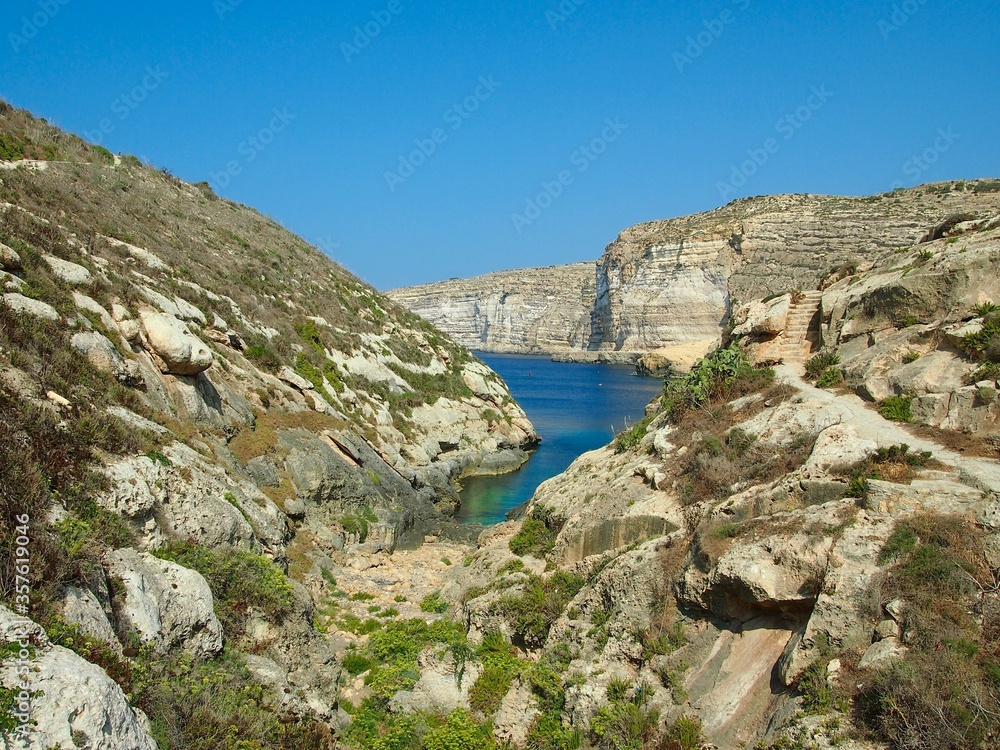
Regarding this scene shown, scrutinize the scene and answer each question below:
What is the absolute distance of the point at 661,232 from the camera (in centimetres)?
11900

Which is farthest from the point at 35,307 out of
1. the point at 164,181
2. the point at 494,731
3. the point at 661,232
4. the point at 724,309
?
the point at 661,232

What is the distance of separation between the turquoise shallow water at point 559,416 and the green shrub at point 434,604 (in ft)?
28.6

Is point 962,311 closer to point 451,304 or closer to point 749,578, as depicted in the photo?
point 749,578

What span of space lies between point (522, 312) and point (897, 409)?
518ft

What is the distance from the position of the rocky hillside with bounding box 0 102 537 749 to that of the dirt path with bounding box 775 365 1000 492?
9786mm

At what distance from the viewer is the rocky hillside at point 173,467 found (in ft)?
23.6

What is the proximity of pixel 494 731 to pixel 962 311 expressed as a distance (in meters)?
12.3

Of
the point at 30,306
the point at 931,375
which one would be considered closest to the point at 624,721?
the point at 931,375

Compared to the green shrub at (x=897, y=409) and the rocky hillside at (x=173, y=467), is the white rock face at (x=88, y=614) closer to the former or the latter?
the rocky hillside at (x=173, y=467)

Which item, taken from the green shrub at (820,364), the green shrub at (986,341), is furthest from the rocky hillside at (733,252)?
the green shrub at (986,341)

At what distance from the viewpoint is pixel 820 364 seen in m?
15.1

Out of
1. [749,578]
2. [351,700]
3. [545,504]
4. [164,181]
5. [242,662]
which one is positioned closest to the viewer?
[749,578]

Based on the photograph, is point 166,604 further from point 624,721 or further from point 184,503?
point 624,721

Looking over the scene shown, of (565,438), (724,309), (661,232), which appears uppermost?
(661,232)
